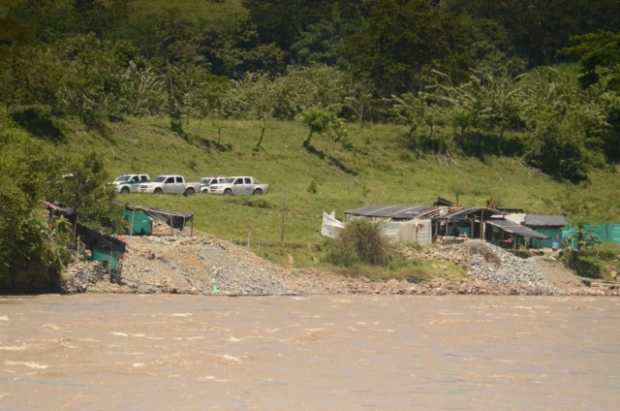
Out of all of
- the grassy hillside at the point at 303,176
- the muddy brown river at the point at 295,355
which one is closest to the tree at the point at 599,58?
the grassy hillside at the point at 303,176

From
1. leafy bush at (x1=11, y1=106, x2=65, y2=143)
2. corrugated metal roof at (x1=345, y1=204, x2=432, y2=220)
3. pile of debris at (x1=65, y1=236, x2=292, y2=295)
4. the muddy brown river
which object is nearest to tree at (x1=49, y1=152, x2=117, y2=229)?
pile of debris at (x1=65, y1=236, x2=292, y2=295)

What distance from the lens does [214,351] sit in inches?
1280

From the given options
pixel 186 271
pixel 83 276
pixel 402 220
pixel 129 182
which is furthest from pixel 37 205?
pixel 402 220

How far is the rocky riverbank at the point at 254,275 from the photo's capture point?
4462 centimetres

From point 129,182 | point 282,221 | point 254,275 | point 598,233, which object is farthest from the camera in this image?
point 598,233

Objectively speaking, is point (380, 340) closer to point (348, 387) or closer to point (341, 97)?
point (348, 387)

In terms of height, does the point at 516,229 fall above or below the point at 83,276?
above

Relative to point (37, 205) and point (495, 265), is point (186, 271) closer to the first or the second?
point (37, 205)

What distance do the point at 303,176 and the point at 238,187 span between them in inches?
255

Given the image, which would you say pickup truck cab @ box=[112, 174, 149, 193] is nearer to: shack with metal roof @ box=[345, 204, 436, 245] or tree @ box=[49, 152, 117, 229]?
shack with metal roof @ box=[345, 204, 436, 245]

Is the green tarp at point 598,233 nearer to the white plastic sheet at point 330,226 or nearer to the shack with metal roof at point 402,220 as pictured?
the shack with metal roof at point 402,220

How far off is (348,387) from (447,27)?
65.2 m

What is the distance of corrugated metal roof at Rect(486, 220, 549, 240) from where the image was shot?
189 feet

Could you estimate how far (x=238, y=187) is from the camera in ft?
203
